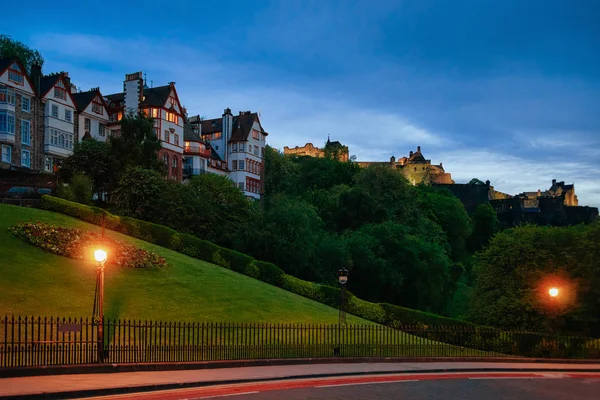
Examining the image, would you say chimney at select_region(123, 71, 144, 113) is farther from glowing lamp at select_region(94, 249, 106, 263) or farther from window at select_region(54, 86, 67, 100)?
glowing lamp at select_region(94, 249, 106, 263)

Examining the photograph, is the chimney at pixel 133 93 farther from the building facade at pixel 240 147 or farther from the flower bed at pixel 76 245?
the flower bed at pixel 76 245

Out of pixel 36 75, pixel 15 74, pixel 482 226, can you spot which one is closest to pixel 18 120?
pixel 15 74

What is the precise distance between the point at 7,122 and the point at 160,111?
1959 cm

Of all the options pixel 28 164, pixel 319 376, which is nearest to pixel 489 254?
pixel 319 376

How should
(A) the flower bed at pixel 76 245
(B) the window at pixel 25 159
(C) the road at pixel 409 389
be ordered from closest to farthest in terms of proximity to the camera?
(C) the road at pixel 409 389 → (A) the flower bed at pixel 76 245 → (B) the window at pixel 25 159

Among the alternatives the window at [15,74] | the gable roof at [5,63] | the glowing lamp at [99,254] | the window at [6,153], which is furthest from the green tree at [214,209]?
the glowing lamp at [99,254]

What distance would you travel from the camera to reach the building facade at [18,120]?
6341cm

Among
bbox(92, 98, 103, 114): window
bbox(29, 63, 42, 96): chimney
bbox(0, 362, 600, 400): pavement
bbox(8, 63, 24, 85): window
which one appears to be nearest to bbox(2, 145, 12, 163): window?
bbox(8, 63, 24, 85): window

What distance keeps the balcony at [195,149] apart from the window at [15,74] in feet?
82.5

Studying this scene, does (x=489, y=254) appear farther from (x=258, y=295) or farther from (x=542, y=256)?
(x=258, y=295)

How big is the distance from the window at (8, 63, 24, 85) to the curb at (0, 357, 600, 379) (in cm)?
5377

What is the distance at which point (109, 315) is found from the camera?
88.7ft

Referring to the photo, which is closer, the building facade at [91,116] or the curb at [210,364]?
the curb at [210,364]

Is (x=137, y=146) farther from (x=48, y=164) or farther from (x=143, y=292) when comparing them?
(x=143, y=292)
